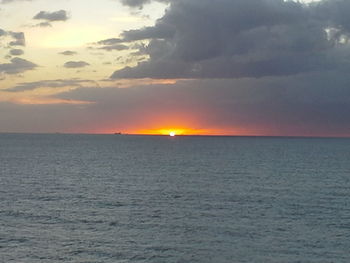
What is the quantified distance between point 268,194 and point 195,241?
3886cm

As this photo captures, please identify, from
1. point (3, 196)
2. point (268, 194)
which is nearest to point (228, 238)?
point (268, 194)

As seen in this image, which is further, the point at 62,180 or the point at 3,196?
the point at 62,180

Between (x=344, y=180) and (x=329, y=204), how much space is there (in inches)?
1580

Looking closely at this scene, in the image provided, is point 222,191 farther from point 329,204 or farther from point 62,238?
point 62,238

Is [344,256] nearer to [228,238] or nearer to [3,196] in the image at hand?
[228,238]

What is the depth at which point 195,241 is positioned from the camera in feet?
161

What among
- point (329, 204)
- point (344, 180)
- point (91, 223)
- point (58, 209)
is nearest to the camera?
point (91, 223)

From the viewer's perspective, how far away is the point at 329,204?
72.9 m

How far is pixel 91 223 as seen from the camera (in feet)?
188

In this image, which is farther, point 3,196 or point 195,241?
point 3,196

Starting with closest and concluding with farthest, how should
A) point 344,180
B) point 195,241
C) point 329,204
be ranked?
point 195,241
point 329,204
point 344,180

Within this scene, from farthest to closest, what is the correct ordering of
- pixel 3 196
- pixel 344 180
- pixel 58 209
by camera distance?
pixel 344 180 → pixel 3 196 → pixel 58 209

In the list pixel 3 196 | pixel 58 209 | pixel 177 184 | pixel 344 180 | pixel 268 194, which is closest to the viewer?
pixel 58 209

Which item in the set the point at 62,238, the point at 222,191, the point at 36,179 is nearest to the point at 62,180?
the point at 36,179
